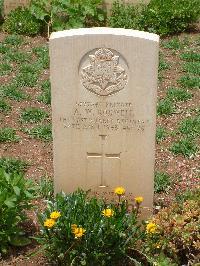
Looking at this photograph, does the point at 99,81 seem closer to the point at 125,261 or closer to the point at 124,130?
the point at 124,130

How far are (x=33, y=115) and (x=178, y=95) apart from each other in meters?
1.80

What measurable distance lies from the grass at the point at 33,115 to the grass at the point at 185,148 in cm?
162

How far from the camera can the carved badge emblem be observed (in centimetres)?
473

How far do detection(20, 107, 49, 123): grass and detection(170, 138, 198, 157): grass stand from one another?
5.32 ft

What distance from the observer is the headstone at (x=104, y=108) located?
470 centimetres

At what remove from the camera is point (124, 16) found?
9.91m

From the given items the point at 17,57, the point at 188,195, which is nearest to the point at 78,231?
the point at 188,195

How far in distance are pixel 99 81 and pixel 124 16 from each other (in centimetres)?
529

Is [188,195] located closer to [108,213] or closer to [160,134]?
[108,213]

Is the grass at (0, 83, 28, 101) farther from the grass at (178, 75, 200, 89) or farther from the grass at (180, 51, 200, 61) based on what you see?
the grass at (180, 51, 200, 61)

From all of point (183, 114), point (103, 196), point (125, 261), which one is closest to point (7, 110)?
point (183, 114)

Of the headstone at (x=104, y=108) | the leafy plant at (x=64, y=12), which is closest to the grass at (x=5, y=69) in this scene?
the leafy plant at (x=64, y=12)

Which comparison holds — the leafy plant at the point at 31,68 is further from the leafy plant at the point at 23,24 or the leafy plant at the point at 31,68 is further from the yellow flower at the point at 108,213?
the yellow flower at the point at 108,213

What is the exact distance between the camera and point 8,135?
689 centimetres
